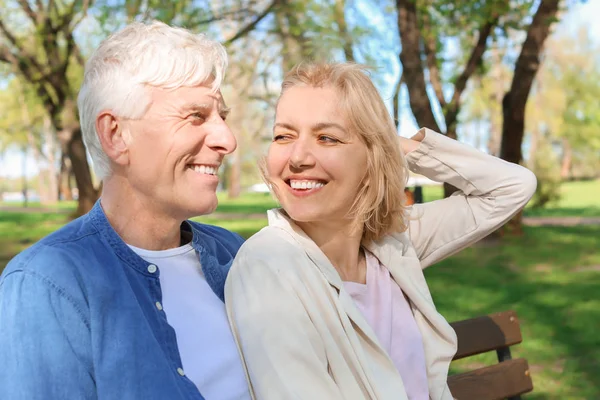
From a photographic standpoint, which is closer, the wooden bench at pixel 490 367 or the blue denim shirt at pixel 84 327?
the blue denim shirt at pixel 84 327

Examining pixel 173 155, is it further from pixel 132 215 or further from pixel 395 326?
pixel 395 326

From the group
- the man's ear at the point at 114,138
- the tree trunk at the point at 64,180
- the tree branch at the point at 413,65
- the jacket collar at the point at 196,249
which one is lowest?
the tree trunk at the point at 64,180

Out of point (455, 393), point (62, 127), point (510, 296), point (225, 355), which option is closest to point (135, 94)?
point (225, 355)

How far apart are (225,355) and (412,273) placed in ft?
2.73

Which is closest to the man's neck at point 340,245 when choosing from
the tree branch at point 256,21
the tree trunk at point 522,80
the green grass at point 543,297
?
the green grass at point 543,297

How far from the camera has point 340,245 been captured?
279cm

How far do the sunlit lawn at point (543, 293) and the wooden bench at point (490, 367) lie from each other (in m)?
1.18

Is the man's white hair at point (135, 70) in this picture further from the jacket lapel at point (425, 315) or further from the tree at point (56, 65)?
the tree at point (56, 65)

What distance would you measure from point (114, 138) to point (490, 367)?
7.11 ft

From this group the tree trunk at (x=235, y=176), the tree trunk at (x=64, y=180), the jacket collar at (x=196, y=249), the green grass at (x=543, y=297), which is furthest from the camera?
the tree trunk at (x=64, y=180)

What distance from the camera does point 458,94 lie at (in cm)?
1409

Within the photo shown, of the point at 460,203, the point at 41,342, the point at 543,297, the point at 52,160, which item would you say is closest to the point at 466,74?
the point at 543,297

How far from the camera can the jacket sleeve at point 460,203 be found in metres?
3.13

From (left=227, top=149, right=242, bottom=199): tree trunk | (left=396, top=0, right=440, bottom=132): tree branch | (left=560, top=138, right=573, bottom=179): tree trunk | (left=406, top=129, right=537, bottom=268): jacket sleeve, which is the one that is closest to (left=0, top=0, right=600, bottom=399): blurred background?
(left=396, top=0, right=440, bottom=132): tree branch
